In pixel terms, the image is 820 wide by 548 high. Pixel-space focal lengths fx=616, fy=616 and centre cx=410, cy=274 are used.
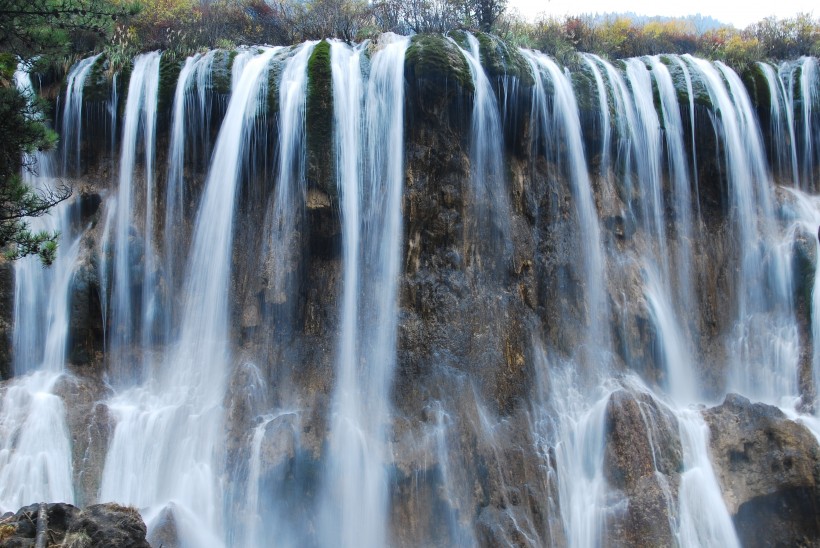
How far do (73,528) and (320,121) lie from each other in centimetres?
727

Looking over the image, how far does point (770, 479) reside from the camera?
9352 millimetres

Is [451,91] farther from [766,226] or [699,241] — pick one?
[766,226]

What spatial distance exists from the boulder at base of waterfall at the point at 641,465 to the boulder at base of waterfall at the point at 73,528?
6503 millimetres

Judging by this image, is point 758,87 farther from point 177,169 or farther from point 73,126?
point 73,126

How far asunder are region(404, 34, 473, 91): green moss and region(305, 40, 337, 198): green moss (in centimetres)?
151

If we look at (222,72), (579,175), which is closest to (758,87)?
(579,175)

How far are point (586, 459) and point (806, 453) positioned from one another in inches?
129

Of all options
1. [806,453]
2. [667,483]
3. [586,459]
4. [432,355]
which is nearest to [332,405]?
[432,355]

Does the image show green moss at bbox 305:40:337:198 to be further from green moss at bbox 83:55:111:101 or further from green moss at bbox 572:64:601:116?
green moss at bbox 572:64:601:116

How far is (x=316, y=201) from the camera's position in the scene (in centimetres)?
1059

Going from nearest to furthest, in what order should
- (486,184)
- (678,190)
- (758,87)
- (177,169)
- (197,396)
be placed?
(197,396)
(486,184)
(177,169)
(678,190)
(758,87)

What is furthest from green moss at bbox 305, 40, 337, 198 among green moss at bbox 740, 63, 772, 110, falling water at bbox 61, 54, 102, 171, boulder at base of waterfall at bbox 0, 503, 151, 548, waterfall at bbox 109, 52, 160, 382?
green moss at bbox 740, 63, 772, 110

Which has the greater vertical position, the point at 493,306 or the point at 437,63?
the point at 437,63

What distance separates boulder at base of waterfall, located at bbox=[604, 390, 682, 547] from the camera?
8.91 m
